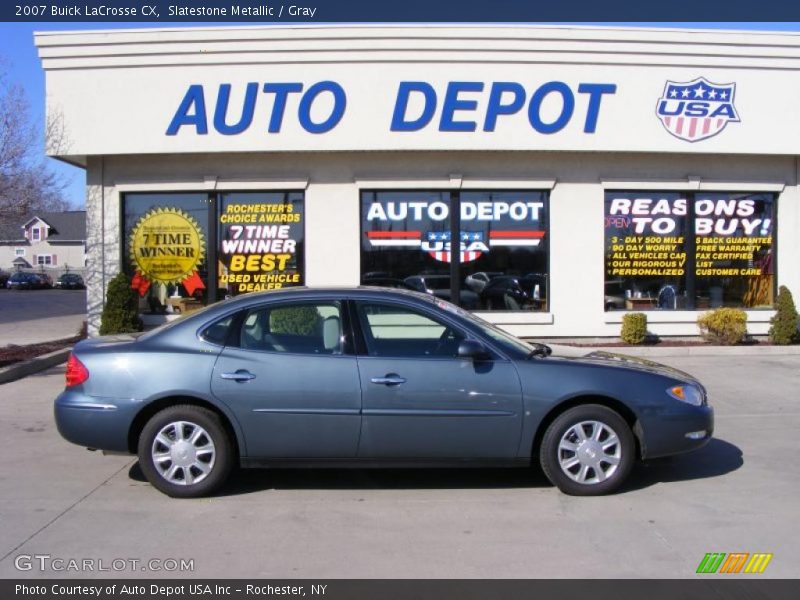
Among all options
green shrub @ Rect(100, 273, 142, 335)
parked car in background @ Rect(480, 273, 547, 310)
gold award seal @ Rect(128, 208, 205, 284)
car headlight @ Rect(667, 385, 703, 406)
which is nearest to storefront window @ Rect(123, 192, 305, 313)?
gold award seal @ Rect(128, 208, 205, 284)

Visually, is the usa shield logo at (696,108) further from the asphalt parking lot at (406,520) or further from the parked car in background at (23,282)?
the parked car in background at (23,282)

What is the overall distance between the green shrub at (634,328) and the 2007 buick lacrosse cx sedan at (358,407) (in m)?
7.35

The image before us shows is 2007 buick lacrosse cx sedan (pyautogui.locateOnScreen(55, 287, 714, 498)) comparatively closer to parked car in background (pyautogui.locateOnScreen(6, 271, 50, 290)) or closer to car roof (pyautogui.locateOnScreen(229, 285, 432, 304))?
car roof (pyautogui.locateOnScreen(229, 285, 432, 304))

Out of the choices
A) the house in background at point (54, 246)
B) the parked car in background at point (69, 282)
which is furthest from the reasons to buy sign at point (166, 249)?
the house in background at point (54, 246)

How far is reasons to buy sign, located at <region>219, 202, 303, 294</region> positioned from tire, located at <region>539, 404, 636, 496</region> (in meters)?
8.51

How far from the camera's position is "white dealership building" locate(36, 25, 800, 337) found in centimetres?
1266

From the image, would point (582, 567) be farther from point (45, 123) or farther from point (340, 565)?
point (45, 123)

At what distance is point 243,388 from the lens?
558cm

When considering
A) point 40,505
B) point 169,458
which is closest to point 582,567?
point 169,458

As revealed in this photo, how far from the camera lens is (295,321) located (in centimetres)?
586

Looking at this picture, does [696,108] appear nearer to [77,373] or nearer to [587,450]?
[587,450]
